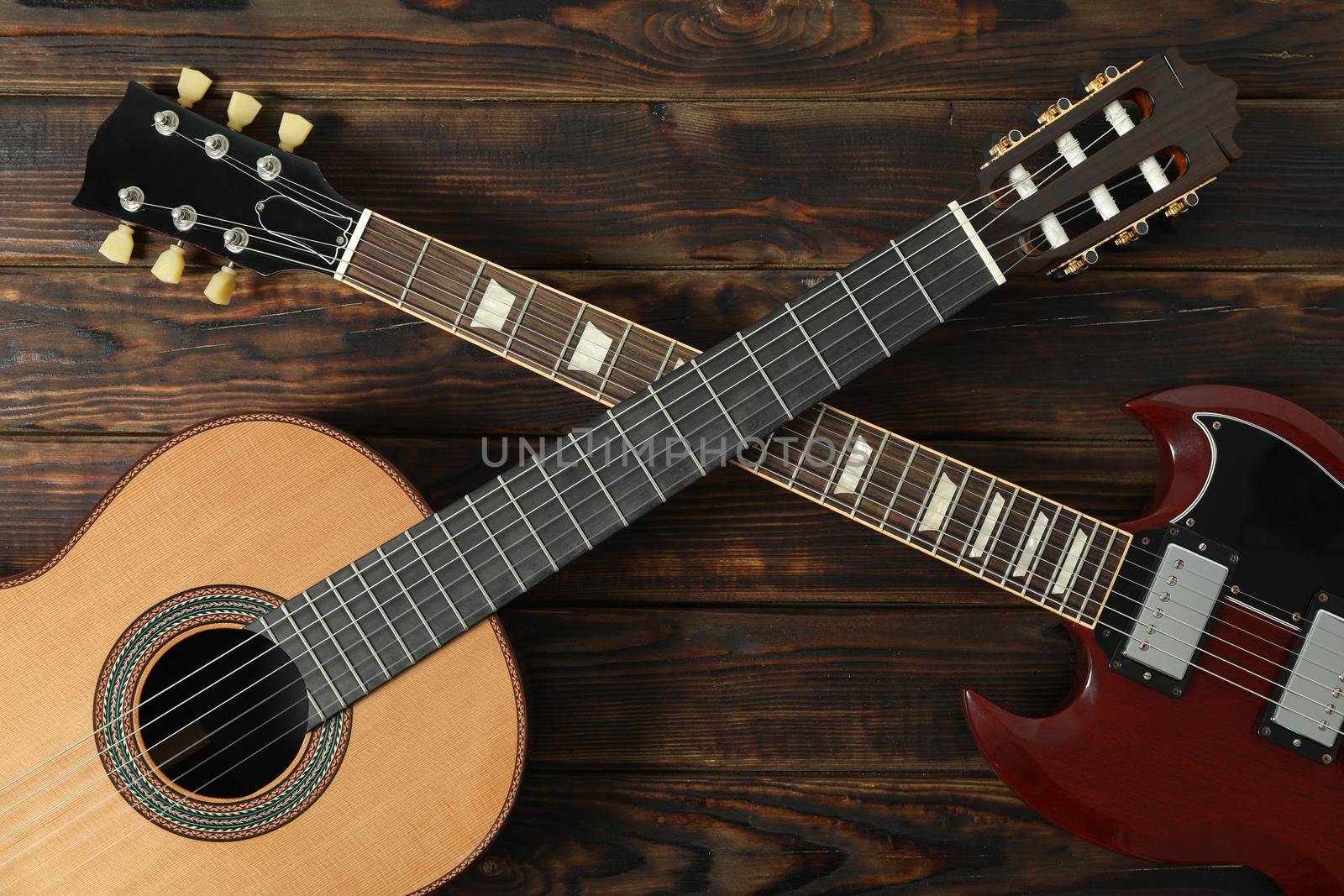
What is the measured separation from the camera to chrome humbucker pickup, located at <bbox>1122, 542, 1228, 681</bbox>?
117 centimetres

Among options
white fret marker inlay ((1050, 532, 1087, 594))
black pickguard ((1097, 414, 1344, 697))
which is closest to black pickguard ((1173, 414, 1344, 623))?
black pickguard ((1097, 414, 1344, 697))

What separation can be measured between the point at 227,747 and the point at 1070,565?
47.4 inches

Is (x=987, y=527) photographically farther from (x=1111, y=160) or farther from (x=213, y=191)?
(x=213, y=191)

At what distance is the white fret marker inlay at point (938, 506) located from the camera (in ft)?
3.81

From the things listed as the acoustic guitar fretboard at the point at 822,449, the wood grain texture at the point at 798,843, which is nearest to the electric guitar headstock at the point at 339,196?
the acoustic guitar fretboard at the point at 822,449

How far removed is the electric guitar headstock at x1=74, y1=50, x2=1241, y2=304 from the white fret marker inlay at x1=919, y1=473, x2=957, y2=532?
0.31 meters

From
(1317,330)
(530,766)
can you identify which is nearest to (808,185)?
(1317,330)

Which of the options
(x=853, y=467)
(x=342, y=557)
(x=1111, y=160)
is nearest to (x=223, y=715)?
(x=342, y=557)

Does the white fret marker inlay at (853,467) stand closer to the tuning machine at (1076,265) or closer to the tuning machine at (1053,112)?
the tuning machine at (1076,265)

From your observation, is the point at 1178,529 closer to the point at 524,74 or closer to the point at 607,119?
the point at 607,119

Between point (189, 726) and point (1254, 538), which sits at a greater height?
point (1254, 538)

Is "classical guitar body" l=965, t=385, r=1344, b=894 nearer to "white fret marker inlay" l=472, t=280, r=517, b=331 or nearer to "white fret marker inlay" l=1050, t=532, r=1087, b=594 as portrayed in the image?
"white fret marker inlay" l=1050, t=532, r=1087, b=594

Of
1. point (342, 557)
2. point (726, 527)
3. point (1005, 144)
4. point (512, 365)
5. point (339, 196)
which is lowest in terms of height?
point (342, 557)

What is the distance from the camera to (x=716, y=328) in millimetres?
1336
